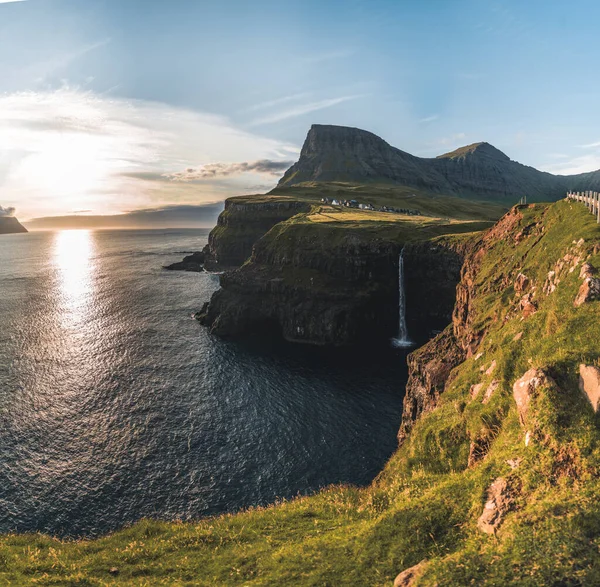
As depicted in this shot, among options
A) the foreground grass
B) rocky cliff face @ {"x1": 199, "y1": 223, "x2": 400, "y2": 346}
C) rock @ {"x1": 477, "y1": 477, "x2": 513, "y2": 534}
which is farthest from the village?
rock @ {"x1": 477, "y1": 477, "x2": 513, "y2": 534}

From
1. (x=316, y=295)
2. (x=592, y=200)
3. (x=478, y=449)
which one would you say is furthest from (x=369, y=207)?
(x=478, y=449)

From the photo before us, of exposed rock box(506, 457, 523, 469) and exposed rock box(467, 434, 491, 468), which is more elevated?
exposed rock box(506, 457, 523, 469)

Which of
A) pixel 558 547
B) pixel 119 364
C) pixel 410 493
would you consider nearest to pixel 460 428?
pixel 410 493

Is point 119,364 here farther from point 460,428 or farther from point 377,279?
point 460,428

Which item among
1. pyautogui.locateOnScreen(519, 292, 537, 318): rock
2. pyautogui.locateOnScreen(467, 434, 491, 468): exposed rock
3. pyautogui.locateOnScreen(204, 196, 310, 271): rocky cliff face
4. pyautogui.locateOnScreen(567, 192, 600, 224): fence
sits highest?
pyautogui.locateOnScreen(204, 196, 310, 271): rocky cliff face

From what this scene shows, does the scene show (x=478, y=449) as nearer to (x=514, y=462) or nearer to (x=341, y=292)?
(x=514, y=462)

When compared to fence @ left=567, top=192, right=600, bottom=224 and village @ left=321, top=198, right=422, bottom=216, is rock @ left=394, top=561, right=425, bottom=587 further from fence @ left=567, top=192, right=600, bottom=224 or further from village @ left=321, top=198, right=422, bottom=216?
village @ left=321, top=198, right=422, bottom=216

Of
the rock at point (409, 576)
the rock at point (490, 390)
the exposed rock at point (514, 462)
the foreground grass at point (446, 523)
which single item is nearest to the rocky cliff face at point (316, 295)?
the foreground grass at point (446, 523)
